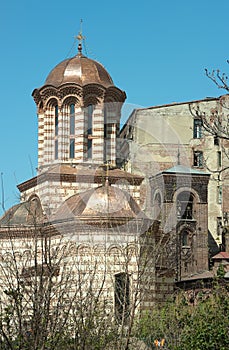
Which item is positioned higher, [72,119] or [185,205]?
[72,119]

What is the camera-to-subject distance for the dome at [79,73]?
80.6 feet

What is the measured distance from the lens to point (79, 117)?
79.0ft

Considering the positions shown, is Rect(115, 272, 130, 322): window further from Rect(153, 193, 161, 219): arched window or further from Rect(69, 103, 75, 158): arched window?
Rect(153, 193, 161, 219): arched window

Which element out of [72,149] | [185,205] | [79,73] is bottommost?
[185,205]

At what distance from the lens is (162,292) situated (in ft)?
69.7

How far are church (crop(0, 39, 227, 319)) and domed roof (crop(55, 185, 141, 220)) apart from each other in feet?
0.09

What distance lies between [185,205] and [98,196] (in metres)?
10.0

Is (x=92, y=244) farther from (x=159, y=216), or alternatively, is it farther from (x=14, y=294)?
(x=14, y=294)

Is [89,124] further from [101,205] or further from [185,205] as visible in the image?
[185,205]

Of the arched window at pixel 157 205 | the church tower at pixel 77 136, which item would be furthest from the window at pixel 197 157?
the church tower at pixel 77 136

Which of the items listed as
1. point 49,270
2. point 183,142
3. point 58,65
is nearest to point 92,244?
point 58,65

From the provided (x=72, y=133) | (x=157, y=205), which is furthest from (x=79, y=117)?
(x=157, y=205)

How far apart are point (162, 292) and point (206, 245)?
993cm

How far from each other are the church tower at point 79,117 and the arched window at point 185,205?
21.4 feet
